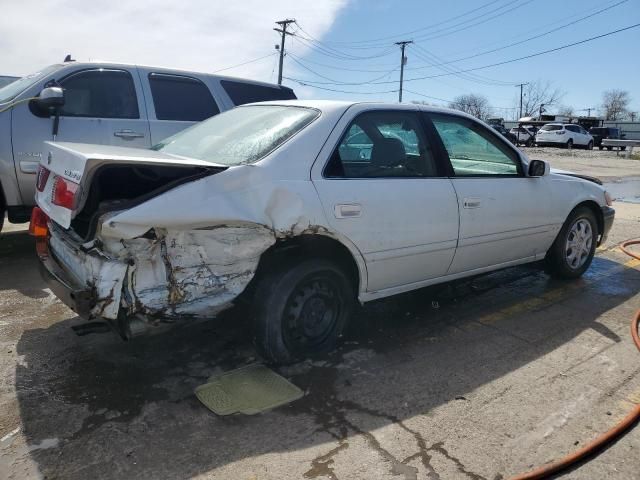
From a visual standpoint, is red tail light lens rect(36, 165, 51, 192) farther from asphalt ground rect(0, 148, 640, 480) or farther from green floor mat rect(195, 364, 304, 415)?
green floor mat rect(195, 364, 304, 415)

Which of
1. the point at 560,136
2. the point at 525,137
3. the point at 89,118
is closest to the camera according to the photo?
the point at 89,118

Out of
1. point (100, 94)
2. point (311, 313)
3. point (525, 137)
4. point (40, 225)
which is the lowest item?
point (311, 313)

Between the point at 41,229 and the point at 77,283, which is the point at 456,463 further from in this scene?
the point at 41,229

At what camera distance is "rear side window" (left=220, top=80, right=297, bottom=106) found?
6.74m

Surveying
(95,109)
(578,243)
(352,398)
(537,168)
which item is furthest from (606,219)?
(95,109)

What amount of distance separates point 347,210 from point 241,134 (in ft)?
2.95

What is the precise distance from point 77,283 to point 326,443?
161 cm

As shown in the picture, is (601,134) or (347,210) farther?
(601,134)

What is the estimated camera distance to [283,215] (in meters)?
3.08

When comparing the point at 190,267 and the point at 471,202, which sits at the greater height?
the point at 471,202

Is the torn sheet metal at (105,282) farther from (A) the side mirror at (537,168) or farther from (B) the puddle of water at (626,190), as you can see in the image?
(B) the puddle of water at (626,190)

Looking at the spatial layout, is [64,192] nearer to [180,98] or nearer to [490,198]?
[490,198]

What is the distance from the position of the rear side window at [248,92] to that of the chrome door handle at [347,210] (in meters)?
3.93

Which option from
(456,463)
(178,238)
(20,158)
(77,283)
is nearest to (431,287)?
(456,463)
